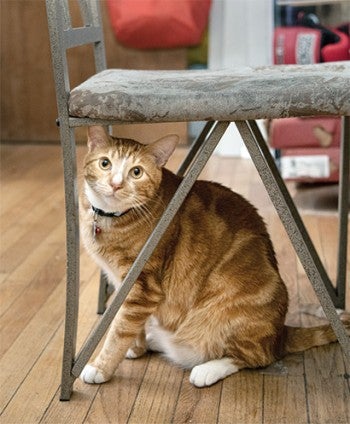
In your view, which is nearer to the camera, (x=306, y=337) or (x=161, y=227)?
(x=161, y=227)

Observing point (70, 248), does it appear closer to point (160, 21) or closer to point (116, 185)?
point (116, 185)

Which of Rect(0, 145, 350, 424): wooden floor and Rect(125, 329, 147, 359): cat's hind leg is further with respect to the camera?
Rect(125, 329, 147, 359): cat's hind leg

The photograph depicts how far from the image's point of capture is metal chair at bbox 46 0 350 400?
4.50 ft

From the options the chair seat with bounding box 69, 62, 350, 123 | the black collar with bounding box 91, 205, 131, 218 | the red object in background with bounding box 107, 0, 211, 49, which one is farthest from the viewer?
the red object in background with bounding box 107, 0, 211, 49

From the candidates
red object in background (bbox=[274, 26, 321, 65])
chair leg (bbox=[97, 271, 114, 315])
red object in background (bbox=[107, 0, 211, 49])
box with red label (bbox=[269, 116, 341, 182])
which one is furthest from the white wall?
chair leg (bbox=[97, 271, 114, 315])

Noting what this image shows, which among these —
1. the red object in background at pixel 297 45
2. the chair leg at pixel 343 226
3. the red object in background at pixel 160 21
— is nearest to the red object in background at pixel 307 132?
the red object in background at pixel 297 45

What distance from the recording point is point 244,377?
5.52 ft

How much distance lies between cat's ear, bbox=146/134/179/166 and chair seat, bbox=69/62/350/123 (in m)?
0.12

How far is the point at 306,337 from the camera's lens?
1.80 metres

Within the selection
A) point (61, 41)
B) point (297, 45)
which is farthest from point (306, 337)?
point (297, 45)

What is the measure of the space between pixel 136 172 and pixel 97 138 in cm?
10

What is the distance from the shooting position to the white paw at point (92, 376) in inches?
65.4

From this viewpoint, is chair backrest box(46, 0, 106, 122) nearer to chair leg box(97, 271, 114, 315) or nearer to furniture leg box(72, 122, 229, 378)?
furniture leg box(72, 122, 229, 378)

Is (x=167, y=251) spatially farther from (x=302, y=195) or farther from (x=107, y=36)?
(x=107, y=36)
